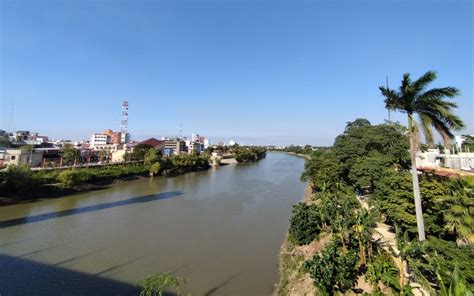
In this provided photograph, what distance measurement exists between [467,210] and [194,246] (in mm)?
9697

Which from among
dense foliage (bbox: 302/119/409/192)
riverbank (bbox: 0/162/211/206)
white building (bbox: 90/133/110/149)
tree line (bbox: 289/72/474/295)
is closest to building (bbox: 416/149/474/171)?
dense foliage (bbox: 302/119/409/192)

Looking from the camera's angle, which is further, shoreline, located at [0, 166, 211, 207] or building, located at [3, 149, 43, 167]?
building, located at [3, 149, 43, 167]

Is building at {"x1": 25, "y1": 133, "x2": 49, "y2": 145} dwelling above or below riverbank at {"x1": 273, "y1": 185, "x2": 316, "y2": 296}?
above

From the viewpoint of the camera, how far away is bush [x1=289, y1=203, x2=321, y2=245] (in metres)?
10.4

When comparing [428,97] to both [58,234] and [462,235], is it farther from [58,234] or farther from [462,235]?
[58,234]

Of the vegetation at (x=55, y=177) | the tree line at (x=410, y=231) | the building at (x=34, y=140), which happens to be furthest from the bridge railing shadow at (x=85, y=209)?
the building at (x=34, y=140)

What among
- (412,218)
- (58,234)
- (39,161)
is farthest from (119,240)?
(39,161)

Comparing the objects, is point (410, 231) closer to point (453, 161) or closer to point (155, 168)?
point (453, 161)

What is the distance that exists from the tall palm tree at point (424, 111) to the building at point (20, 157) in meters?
38.6

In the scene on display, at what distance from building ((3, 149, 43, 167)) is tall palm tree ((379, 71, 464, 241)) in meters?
38.6

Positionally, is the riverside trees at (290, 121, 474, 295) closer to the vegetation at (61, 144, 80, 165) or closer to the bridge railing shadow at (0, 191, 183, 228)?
the bridge railing shadow at (0, 191, 183, 228)

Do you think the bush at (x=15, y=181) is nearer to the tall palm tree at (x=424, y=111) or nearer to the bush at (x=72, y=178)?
the bush at (x=72, y=178)

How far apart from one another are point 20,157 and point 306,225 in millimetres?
36668

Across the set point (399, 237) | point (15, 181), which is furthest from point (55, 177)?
point (399, 237)
